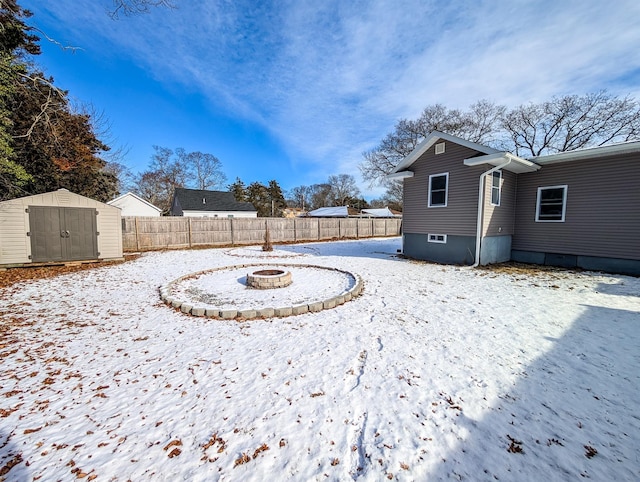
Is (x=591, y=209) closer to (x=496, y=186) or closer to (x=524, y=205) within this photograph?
(x=524, y=205)

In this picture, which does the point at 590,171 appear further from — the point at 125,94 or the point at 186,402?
the point at 125,94

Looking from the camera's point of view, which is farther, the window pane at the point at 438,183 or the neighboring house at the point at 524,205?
→ the window pane at the point at 438,183

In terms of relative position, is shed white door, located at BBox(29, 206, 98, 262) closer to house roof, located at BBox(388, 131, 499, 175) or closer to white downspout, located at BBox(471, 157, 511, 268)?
house roof, located at BBox(388, 131, 499, 175)

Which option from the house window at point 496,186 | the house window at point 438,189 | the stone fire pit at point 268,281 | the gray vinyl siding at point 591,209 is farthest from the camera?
the house window at point 438,189

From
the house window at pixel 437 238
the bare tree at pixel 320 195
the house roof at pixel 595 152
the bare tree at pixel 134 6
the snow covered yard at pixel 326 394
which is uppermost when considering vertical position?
the bare tree at pixel 320 195

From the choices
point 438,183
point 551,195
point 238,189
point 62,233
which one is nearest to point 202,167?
point 238,189

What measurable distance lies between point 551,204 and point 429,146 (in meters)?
4.48

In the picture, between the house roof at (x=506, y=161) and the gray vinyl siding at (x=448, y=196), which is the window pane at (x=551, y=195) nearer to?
the house roof at (x=506, y=161)

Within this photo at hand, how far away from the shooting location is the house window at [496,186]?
8.39 metres

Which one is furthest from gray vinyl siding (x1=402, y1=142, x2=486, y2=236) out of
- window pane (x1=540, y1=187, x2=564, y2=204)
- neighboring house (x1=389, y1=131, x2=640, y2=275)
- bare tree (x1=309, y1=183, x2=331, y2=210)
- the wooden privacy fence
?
bare tree (x1=309, y1=183, x2=331, y2=210)

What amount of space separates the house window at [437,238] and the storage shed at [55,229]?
38.4 ft

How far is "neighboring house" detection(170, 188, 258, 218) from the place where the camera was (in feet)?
90.4

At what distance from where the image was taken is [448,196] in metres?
9.04

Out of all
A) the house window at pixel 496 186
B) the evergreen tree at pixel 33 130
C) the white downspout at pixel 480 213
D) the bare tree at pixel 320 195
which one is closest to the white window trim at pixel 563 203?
the house window at pixel 496 186
